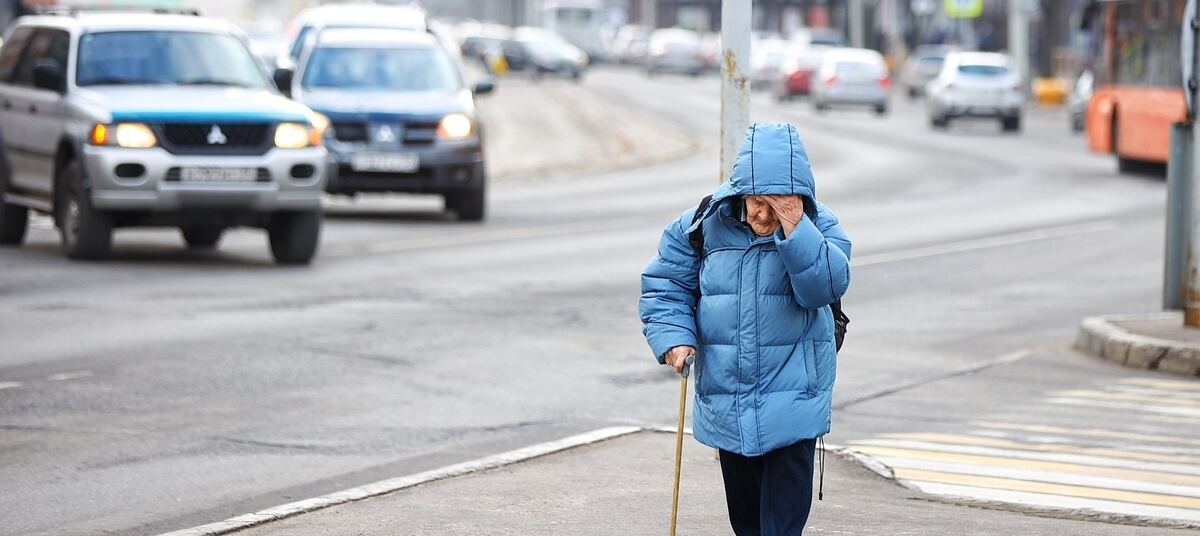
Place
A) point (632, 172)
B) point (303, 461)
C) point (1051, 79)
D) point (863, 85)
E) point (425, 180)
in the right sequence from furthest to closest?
point (1051, 79) < point (863, 85) < point (632, 172) < point (425, 180) < point (303, 461)

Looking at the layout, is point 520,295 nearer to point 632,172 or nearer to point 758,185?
point 758,185

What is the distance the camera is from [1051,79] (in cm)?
6644

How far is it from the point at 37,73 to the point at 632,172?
622 inches

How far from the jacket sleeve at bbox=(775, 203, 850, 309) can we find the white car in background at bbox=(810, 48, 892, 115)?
4663cm

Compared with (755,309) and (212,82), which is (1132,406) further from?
(212,82)

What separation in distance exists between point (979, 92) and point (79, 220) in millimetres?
31534

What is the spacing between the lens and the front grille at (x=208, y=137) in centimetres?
1617

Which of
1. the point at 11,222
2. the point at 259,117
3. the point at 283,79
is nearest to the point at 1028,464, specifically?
the point at 259,117

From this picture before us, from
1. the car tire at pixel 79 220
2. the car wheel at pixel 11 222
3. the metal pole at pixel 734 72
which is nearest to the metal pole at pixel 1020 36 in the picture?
the car wheel at pixel 11 222

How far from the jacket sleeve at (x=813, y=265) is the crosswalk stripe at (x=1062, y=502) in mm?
2357

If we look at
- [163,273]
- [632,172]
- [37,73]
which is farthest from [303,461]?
[632,172]

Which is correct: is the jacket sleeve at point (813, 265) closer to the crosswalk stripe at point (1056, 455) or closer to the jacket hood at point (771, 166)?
the jacket hood at point (771, 166)

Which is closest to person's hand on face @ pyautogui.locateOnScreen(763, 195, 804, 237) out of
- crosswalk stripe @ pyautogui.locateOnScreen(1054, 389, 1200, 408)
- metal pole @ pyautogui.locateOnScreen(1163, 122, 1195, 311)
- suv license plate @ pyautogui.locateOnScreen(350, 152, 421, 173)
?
crosswalk stripe @ pyautogui.locateOnScreen(1054, 389, 1200, 408)

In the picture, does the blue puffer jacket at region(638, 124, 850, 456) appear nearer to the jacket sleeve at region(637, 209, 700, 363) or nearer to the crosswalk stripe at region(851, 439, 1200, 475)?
the jacket sleeve at region(637, 209, 700, 363)
